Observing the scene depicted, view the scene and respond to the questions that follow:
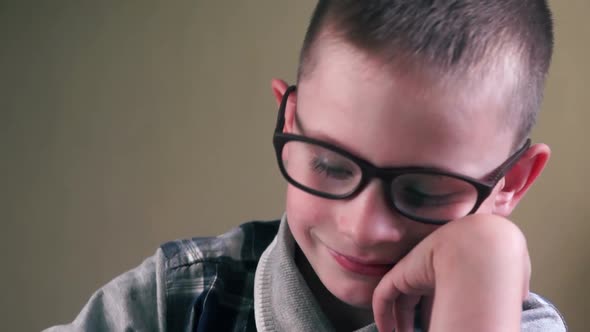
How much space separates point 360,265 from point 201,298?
282 mm

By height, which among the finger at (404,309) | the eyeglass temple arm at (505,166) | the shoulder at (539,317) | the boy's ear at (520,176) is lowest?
the shoulder at (539,317)

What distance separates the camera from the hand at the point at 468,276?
1.66 feet

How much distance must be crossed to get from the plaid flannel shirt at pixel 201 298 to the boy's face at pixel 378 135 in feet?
0.47

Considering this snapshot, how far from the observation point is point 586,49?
1260mm

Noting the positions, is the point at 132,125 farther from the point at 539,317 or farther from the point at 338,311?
the point at 539,317

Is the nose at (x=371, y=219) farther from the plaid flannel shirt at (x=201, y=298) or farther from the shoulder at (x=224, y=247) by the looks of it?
the shoulder at (x=224, y=247)

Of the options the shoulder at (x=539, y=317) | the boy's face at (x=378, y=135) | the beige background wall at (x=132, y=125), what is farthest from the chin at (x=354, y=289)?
the beige background wall at (x=132, y=125)

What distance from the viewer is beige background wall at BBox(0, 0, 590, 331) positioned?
1.15 meters

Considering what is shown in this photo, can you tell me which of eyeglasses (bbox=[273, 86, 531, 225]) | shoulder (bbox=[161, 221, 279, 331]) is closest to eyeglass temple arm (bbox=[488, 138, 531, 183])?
eyeglasses (bbox=[273, 86, 531, 225])

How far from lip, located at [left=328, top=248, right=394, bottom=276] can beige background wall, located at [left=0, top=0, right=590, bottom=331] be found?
650 millimetres

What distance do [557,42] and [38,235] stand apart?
3.79 feet

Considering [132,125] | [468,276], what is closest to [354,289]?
[468,276]

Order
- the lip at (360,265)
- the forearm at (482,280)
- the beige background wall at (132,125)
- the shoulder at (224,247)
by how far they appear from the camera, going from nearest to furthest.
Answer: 1. the forearm at (482,280)
2. the lip at (360,265)
3. the shoulder at (224,247)
4. the beige background wall at (132,125)

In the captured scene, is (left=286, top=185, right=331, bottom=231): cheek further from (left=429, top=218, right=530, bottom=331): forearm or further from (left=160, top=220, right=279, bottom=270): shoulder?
(left=160, top=220, right=279, bottom=270): shoulder
